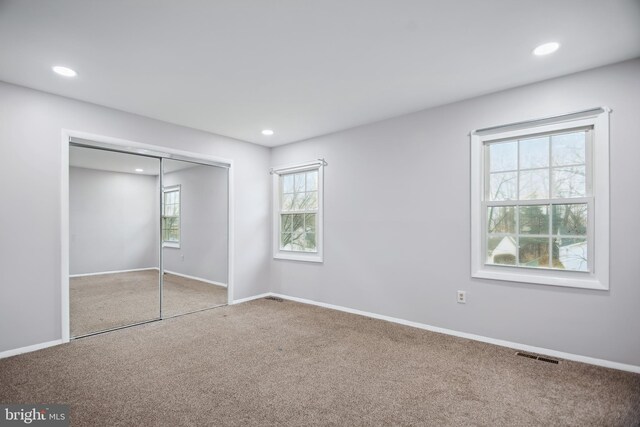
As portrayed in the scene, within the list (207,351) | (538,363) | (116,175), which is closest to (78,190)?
(116,175)

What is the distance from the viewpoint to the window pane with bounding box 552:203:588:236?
9.29 feet

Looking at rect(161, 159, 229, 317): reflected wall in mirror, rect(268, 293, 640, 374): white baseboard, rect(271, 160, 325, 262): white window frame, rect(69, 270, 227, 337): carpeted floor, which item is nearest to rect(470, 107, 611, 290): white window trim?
rect(268, 293, 640, 374): white baseboard

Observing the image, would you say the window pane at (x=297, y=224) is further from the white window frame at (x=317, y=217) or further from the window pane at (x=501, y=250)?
the window pane at (x=501, y=250)

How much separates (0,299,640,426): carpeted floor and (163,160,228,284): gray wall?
1209 millimetres

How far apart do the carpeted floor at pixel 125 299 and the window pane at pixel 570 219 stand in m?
4.30

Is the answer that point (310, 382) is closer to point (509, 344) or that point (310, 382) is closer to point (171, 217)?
point (509, 344)

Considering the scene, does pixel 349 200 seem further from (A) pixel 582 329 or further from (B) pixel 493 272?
(A) pixel 582 329

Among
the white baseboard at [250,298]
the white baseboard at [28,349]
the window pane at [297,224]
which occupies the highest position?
the window pane at [297,224]

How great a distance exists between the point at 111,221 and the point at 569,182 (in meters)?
4.99

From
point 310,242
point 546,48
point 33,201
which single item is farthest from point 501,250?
point 33,201

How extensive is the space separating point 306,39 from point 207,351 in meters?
2.87

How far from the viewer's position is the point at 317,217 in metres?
4.84

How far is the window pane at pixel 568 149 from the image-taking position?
2.86 metres

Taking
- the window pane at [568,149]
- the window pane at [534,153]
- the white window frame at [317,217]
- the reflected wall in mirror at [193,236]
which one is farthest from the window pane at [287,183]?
the window pane at [568,149]
